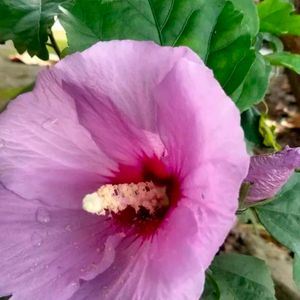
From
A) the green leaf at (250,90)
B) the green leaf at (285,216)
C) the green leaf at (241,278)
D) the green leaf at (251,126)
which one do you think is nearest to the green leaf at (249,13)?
the green leaf at (250,90)

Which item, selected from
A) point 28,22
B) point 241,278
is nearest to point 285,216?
point 241,278

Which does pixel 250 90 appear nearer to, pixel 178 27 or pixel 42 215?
pixel 178 27

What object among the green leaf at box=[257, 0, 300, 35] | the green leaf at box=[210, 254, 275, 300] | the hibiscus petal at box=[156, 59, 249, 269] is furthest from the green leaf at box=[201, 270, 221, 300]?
the green leaf at box=[257, 0, 300, 35]

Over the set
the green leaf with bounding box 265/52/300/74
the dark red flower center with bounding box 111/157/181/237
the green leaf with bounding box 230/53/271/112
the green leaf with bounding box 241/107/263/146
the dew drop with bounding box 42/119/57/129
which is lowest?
the green leaf with bounding box 241/107/263/146

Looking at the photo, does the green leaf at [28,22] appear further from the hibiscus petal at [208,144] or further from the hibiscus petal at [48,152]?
the hibiscus petal at [208,144]

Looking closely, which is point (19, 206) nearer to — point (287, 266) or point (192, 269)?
point (192, 269)

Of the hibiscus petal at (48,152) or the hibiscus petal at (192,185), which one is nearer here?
the hibiscus petal at (192,185)

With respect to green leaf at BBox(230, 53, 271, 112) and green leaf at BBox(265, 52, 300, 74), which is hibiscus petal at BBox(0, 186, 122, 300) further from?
green leaf at BBox(265, 52, 300, 74)

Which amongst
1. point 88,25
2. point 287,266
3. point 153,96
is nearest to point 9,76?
point 287,266
